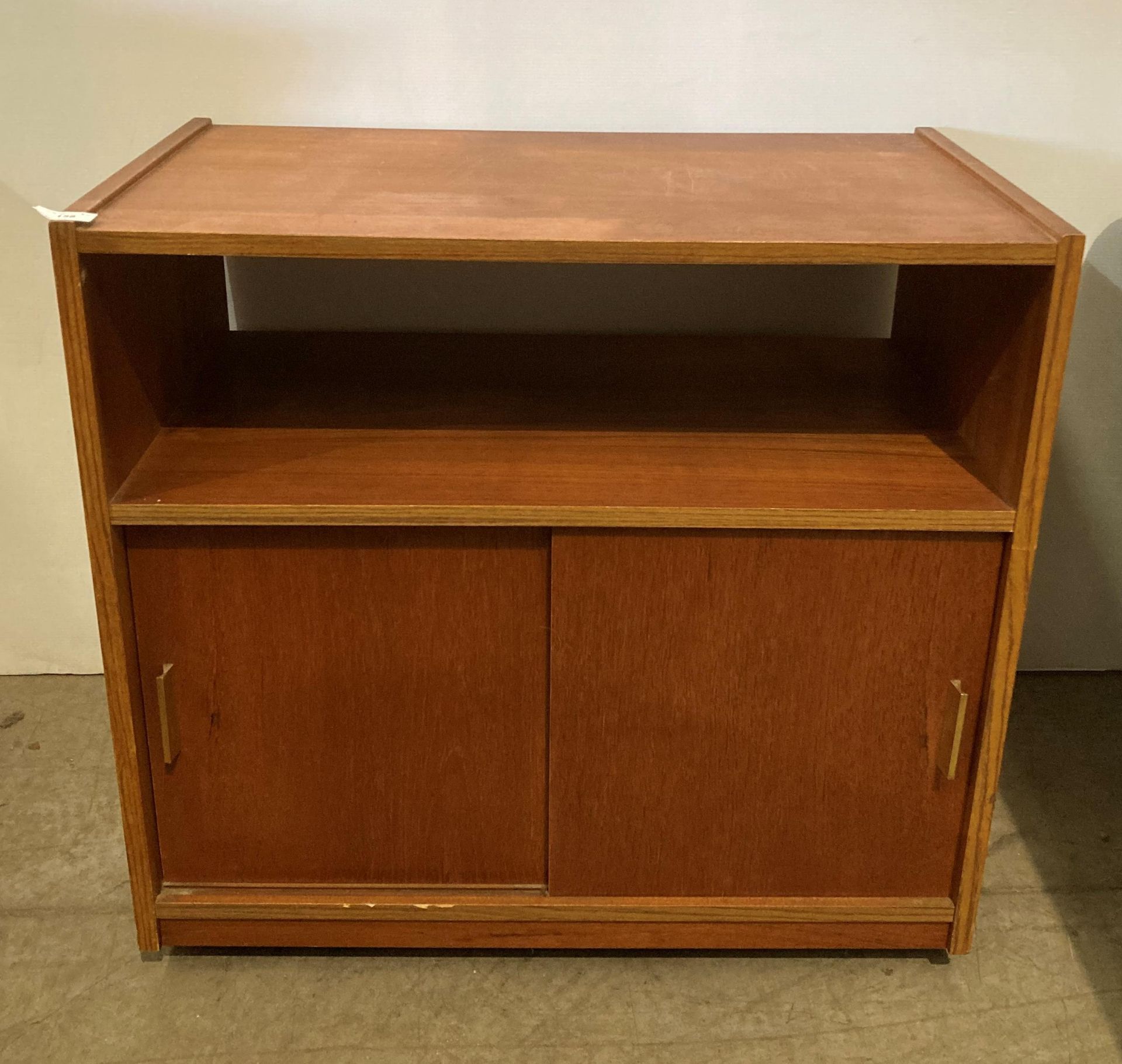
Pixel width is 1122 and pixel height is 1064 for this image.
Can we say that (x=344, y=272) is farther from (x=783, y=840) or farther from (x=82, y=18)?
(x=783, y=840)

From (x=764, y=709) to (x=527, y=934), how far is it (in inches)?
13.1

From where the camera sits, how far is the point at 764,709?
1.11 meters

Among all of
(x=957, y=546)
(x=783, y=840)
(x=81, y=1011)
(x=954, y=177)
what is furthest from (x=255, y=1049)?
(x=954, y=177)

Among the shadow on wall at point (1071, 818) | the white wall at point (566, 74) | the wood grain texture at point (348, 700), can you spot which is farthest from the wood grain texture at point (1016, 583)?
the white wall at point (566, 74)

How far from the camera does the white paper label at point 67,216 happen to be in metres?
0.91

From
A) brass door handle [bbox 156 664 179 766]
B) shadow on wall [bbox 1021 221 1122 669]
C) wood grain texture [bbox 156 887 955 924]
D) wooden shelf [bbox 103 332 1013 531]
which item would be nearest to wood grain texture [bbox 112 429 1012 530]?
wooden shelf [bbox 103 332 1013 531]

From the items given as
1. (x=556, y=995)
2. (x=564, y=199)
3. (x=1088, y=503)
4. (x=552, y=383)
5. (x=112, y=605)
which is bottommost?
(x=556, y=995)

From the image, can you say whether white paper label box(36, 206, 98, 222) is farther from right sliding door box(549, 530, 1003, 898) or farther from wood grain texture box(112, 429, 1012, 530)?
right sliding door box(549, 530, 1003, 898)

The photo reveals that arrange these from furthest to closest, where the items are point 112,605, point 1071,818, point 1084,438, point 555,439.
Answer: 1. point 1084,438
2. point 1071,818
3. point 555,439
4. point 112,605

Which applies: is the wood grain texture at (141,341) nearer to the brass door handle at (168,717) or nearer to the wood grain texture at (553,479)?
the wood grain texture at (553,479)

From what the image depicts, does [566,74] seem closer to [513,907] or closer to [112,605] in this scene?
[112,605]

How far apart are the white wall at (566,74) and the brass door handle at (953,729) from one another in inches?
26.2

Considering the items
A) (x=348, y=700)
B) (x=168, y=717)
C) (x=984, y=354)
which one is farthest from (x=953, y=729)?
(x=168, y=717)

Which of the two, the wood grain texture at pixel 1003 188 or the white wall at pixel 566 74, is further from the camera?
the white wall at pixel 566 74
